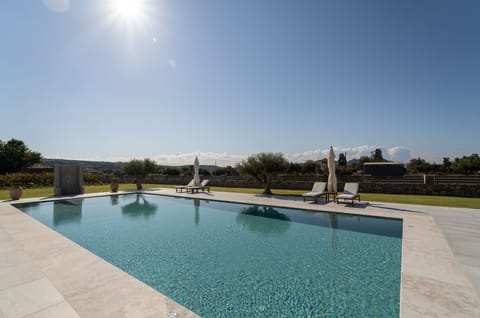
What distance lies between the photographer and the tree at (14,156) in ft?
118

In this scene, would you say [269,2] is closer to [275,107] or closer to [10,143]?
[275,107]

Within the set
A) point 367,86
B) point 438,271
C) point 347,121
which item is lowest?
point 438,271

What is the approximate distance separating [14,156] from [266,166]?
4691 centimetres

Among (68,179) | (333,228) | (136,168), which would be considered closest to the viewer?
(333,228)

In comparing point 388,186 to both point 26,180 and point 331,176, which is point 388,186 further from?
point 26,180

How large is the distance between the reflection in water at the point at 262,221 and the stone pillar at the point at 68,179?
1307cm

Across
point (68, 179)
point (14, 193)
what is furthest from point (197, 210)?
point (68, 179)

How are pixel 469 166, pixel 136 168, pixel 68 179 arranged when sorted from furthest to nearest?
1. pixel 469 166
2. pixel 136 168
3. pixel 68 179

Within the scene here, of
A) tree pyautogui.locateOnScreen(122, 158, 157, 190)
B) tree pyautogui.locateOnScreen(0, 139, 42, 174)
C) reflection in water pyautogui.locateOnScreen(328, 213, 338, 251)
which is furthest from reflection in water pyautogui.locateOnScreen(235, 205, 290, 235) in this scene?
tree pyautogui.locateOnScreen(0, 139, 42, 174)

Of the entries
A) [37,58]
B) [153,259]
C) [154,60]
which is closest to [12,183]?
[37,58]

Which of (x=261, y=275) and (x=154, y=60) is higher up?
(x=154, y=60)

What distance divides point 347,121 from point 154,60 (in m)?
16.4

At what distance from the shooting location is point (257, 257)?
4934 mm

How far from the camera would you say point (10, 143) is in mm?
38438
